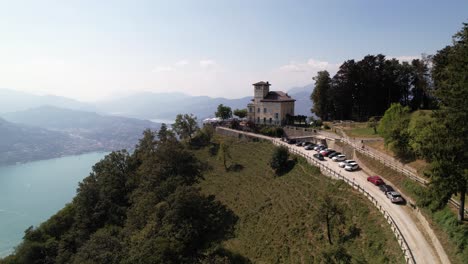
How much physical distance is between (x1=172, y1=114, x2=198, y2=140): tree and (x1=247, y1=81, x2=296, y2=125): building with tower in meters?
14.2

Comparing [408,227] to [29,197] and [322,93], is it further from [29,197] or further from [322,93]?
[29,197]

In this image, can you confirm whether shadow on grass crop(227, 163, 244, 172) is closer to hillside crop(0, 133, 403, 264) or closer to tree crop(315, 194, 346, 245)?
hillside crop(0, 133, 403, 264)

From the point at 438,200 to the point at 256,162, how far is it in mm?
29985

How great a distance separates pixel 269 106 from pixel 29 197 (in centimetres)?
13619

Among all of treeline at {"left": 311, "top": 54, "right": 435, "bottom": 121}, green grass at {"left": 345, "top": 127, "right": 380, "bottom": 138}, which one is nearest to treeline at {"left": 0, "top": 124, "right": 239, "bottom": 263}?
green grass at {"left": 345, "top": 127, "right": 380, "bottom": 138}

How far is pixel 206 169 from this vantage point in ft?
153

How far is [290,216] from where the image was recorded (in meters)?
29.0

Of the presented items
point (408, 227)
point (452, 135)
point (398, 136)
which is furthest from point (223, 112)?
point (452, 135)

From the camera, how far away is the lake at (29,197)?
326 ft

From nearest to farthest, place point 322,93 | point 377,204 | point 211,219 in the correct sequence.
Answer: point 377,204
point 211,219
point 322,93

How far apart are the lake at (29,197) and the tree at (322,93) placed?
97.4 metres

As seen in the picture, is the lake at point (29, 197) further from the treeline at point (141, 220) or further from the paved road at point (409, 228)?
the paved road at point (409, 228)

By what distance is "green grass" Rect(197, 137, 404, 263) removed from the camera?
21266mm

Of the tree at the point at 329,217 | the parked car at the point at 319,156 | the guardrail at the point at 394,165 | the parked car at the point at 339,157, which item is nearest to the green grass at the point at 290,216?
the tree at the point at 329,217
